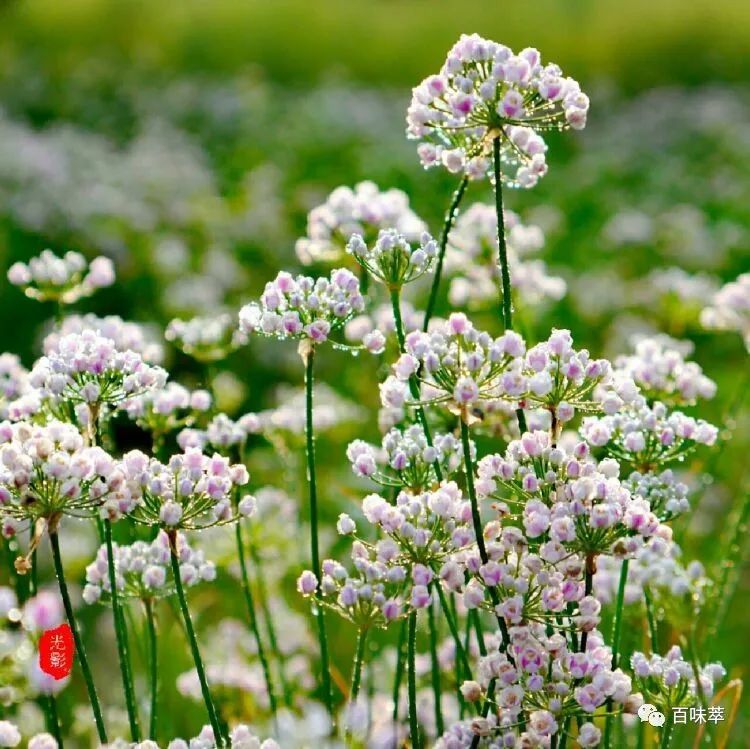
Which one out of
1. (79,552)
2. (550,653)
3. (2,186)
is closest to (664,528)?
(550,653)

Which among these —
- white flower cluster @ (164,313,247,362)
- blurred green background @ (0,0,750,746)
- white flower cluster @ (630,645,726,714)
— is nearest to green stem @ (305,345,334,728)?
white flower cluster @ (630,645,726,714)

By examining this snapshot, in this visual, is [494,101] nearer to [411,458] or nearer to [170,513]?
[411,458]

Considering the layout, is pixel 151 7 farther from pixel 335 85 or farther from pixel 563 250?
pixel 563 250

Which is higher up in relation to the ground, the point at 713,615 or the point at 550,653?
the point at 713,615

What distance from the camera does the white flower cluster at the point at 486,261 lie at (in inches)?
72.9

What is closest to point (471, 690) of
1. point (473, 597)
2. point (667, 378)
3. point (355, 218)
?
point (473, 597)

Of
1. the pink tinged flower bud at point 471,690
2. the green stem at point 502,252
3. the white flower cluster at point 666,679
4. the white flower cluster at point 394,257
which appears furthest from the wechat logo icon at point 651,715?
the white flower cluster at point 394,257

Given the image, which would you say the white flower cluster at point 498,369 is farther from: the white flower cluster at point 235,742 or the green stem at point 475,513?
the white flower cluster at point 235,742

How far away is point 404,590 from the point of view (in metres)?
1.16

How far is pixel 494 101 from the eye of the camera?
1199mm

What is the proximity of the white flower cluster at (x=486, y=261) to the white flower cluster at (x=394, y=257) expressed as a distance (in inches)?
20.3

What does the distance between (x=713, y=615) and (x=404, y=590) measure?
0.76 meters

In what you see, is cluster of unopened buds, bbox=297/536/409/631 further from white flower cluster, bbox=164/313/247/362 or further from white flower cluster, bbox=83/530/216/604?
white flower cluster, bbox=164/313/247/362

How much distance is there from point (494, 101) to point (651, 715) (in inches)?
27.6
